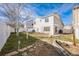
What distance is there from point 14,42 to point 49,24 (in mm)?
551

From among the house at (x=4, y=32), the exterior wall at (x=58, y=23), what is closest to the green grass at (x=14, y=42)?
the house at (x=4, y=32)

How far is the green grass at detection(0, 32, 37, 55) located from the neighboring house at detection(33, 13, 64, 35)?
6.9 inches

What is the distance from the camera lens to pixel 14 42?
1.96 metres

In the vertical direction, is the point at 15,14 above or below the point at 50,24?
above

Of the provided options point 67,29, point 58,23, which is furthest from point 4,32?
point 67,29

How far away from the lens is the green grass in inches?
76.3

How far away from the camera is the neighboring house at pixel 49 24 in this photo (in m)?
1.96

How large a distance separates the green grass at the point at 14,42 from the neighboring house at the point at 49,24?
0.58 feet

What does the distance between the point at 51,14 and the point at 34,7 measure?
0.84ft

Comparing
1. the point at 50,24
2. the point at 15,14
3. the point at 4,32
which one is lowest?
the point at 4,32

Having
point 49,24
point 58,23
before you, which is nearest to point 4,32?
point 49,24

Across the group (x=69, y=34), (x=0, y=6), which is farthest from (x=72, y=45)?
(x=0, y=6)

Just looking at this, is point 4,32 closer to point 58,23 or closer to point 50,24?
point 50,24

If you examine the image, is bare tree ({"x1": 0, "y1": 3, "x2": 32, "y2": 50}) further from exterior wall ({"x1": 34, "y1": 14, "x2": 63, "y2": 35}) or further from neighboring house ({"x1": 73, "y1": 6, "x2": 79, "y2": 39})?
neighboring house ({"x1": 73, "y1": 6, "x2": 79, "y2": 39})
